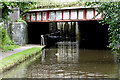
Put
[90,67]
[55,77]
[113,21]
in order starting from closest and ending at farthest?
[113,21] → [55,77] → [90,67]

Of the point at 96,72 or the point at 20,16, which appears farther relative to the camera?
the point at 20,16

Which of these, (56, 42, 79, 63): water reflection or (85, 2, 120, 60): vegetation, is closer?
(85, 2, 120, 60): vegetation

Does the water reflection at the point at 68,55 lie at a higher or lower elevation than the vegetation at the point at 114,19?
lower

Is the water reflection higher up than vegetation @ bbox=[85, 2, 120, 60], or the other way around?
vegetation @ bbox=[85, 2, 120, 60]

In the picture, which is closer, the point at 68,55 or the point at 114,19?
the point at 114,19

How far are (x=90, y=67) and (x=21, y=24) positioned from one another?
13570 mm

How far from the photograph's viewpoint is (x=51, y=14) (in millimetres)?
24078

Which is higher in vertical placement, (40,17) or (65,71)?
(40,17)

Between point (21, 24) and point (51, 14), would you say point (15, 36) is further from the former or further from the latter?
point (51, 14)

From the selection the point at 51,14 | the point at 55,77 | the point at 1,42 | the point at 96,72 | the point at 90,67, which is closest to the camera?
the point at 55,77

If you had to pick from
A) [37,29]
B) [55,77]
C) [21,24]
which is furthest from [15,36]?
[55,77]

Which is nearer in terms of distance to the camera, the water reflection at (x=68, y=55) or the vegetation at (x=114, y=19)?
the vegetation at (x=114, y=19)

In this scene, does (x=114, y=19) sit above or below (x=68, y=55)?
above

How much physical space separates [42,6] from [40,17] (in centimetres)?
121
